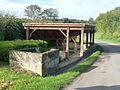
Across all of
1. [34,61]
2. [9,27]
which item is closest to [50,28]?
[9,27]

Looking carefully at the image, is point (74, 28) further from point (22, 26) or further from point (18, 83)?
point (18, 83)

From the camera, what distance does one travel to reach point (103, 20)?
72438 mm

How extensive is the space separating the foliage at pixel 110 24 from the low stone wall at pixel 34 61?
1970 inches

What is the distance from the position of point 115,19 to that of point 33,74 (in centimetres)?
5520

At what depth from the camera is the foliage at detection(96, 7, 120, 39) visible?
6825 centimetres

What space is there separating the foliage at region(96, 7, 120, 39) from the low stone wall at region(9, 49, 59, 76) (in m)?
50.0

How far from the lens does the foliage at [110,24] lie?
68.2 m

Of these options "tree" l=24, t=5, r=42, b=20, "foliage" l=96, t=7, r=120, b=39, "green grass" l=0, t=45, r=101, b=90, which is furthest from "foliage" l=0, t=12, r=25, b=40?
"foliage" l=96, t=7, r=120, b=39

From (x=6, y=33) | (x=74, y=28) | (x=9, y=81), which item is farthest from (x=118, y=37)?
(x=9, y=81)

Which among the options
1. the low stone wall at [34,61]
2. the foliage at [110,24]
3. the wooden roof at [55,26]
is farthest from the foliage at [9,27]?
the foliage at [110,24]

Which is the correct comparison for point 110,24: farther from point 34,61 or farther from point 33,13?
point 34,61

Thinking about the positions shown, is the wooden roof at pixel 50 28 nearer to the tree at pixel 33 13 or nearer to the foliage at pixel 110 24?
the tree at pixel 33 13

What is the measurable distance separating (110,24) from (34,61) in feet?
180

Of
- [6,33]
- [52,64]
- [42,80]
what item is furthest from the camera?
[6,33]
